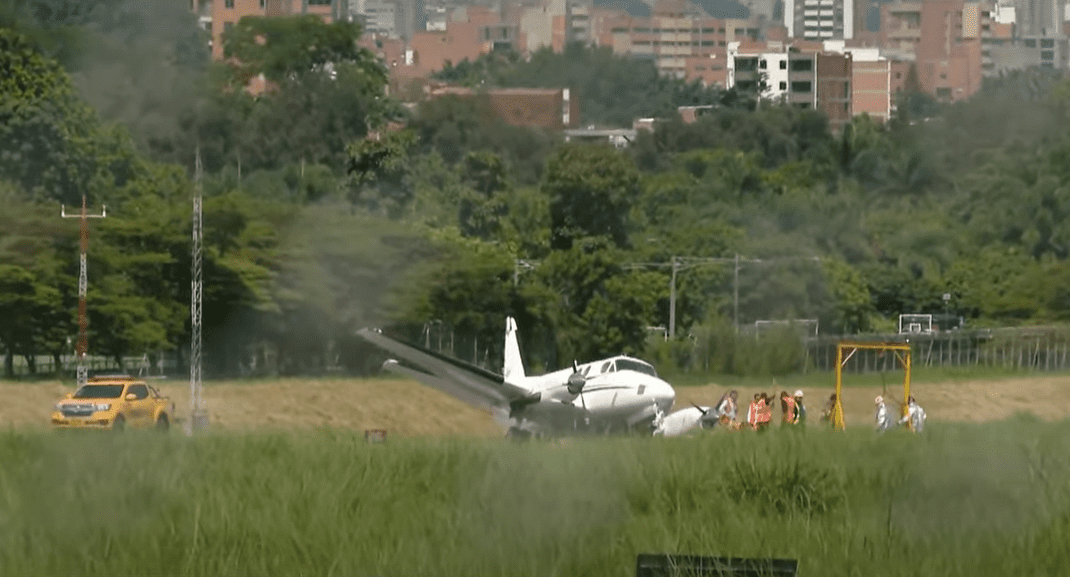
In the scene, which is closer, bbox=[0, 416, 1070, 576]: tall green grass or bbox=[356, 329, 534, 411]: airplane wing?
bbox=[0, 416, 1070, 576]: tall green grass

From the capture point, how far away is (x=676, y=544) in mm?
12133

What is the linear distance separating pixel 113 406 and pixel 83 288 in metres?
7.94

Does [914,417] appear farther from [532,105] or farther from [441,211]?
[532,105]

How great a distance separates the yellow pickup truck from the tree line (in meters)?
3.99

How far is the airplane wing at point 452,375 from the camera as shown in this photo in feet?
95.5

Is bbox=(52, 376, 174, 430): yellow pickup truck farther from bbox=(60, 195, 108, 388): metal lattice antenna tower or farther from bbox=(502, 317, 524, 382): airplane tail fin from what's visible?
bbox=(502, 317, 524, 382): airplane tail fin

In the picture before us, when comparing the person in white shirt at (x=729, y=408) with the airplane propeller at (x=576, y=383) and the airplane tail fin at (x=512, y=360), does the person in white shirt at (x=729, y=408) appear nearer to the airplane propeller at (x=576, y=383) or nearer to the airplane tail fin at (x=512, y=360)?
the airplane propeller at (x=576, y=383)

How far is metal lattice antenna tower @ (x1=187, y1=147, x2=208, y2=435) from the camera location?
97.3 ft

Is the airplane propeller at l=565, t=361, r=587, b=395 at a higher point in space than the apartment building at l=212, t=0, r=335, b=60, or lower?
lower

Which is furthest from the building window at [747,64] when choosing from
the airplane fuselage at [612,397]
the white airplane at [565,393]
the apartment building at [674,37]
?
the airplane fuselage at [612,397]

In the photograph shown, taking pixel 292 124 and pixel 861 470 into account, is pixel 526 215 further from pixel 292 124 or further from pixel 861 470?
pixel 861 470

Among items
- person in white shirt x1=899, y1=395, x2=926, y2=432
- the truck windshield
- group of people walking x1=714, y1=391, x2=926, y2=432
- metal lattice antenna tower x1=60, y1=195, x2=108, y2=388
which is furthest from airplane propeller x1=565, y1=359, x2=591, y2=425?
metal lattice antenna tower x1=60, y1=195, x2=108, y2=388

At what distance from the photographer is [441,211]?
4853 centimetres

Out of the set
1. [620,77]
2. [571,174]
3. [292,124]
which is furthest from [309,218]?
[620,77]
